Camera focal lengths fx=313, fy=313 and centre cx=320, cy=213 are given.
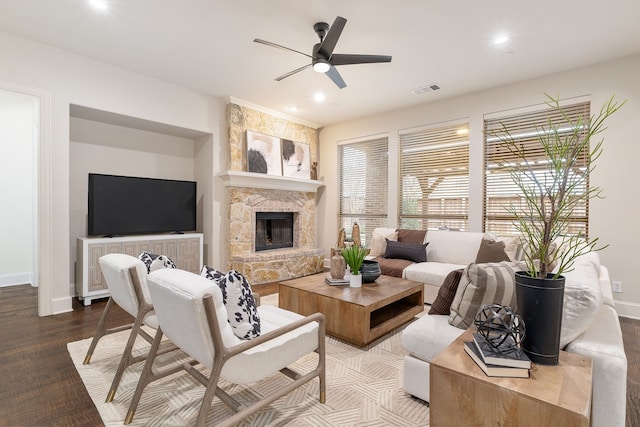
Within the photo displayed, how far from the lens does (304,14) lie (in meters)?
2.83

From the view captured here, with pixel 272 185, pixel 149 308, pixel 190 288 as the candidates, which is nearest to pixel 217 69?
pixel 272 185

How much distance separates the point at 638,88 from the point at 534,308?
3.85m

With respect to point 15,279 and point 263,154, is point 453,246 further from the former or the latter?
point 15,279

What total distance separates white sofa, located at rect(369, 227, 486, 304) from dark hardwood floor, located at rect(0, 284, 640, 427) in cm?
162

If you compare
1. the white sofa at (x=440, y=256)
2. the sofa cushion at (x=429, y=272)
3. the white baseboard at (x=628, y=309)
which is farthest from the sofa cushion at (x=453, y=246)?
the white baseboard at (x=628, y=309)

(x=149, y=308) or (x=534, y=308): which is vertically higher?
(x=534, y=308)

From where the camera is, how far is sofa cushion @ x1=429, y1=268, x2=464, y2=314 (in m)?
2.02

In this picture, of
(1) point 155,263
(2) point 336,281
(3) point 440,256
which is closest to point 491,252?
(3) point 440,256

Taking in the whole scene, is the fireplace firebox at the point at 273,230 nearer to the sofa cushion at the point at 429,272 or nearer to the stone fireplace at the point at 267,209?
the stone fireplace at the point at 267,209

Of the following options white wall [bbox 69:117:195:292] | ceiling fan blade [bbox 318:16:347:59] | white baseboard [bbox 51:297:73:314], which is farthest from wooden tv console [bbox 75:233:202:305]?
ceiling fan blade [bbox 318:16:347:59]

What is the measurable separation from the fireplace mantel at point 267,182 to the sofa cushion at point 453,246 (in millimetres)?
2546

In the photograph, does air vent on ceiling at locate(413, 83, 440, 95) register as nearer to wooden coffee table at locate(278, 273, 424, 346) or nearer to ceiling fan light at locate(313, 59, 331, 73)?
ceiling fan light at locate(313, 59, 331, 73)

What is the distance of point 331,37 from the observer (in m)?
2.71

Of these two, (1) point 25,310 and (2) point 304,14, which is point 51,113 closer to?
(1) point 25,310
